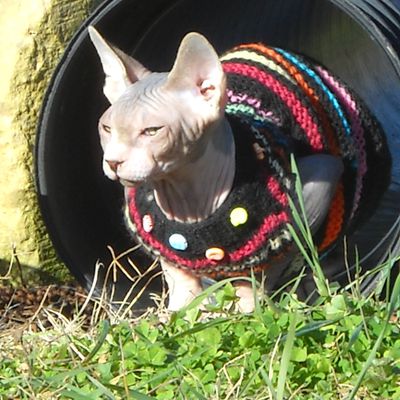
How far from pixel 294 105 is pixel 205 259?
0.50 metres

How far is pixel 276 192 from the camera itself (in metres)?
3.25

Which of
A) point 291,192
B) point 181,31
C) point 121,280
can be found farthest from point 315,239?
point 181,31

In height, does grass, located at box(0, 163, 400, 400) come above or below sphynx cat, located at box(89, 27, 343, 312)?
below

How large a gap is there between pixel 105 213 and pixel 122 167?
3.14 ft

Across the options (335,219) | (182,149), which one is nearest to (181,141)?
(182,149)

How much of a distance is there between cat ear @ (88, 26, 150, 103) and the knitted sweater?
0.97 feet

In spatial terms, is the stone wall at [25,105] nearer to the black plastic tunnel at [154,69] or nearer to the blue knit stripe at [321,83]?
the black plastic tunnel at [154,69]

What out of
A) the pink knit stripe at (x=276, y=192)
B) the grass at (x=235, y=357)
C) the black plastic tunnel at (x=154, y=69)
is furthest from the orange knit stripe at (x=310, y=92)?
the grass at (x=235, y=357)

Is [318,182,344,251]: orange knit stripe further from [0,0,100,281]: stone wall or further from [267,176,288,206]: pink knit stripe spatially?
[0,0,100,281]: stone wall

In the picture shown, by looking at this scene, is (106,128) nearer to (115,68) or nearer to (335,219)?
(115,68)

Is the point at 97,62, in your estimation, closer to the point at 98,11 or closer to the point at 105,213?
the point at 98,11

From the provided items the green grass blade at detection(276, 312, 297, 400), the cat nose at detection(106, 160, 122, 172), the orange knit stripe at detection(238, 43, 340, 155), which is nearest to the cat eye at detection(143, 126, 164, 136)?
the cat nose at detection(106, 160, 122, 172)

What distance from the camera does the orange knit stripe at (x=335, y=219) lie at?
3.51m

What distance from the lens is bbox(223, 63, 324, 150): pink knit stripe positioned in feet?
11.5
